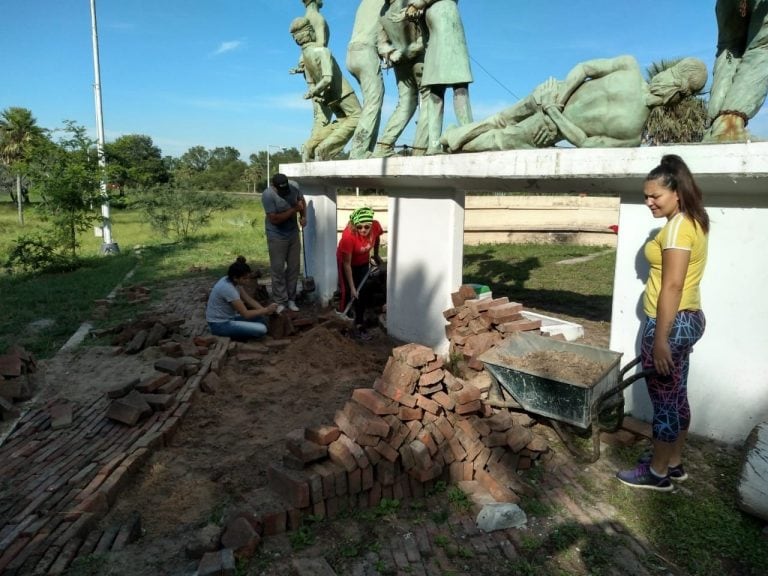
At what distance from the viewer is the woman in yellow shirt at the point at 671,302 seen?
2.87m

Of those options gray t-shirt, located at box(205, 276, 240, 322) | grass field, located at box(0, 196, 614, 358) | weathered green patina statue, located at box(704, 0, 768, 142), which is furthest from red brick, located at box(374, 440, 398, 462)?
grass field, located at box(0, 196, 614, 358)

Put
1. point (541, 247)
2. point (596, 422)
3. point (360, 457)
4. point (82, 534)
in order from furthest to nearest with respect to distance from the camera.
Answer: point (541, 247) < point (596, 422) < point (360, 457) < point (82, 534)

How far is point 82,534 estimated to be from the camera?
2.85m

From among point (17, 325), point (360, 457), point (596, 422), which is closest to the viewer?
point (360, 457)

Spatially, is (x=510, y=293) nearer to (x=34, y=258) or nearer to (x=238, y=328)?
(x=238, y=328)

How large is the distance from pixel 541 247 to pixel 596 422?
486 inches

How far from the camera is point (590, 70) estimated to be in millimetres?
4164

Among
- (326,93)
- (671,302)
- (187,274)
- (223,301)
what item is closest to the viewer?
(671,302)

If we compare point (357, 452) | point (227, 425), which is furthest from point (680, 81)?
point (227, 425)

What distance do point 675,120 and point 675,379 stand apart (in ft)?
25.7

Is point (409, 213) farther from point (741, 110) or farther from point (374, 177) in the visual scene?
point (741, 110)

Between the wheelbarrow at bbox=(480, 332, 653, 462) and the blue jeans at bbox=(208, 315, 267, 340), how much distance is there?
10.3 feet

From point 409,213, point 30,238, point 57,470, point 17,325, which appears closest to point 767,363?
point 409,213

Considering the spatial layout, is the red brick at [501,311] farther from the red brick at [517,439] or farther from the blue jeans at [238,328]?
the blue jeans at [238,328]
